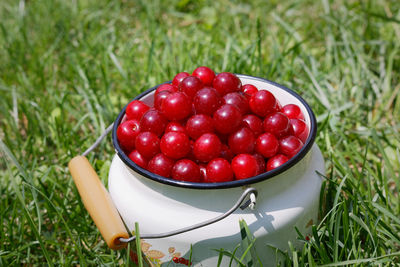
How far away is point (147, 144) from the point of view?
138 centimetres

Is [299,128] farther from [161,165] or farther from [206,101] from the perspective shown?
[161,165]

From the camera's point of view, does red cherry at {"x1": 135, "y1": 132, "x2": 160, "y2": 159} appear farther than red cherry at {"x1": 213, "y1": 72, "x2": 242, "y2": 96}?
No

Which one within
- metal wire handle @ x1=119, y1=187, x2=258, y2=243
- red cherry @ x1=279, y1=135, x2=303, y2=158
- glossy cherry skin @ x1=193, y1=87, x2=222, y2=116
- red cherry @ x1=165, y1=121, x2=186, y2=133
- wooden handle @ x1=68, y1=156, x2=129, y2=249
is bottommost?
wooden handle @ x1=68, y1=156, x2=129, y2=249

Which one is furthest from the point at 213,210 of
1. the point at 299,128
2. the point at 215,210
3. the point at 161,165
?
the point at 299,128

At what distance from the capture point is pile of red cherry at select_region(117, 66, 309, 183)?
1.32 metres

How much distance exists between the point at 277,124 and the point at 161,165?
1.31 ft

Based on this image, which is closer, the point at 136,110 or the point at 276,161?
the point at 276,161

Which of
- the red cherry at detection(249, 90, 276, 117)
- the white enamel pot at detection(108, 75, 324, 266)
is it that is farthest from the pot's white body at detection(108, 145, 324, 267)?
the red cherry at detection(249, 90, 276, 117)

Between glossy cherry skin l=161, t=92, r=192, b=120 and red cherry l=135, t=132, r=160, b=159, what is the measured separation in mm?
88

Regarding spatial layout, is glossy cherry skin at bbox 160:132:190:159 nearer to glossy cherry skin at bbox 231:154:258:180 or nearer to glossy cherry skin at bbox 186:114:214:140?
glossy cherry skin at bbox 186:114:214:140

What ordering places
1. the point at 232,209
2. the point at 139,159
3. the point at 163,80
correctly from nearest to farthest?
the point at 232,209, the point at 139,159, the point at 163,80

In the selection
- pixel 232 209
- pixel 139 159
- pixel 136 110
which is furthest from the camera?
pixel 136 110

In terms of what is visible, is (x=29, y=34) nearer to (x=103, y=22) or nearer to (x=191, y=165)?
(x=103, y=22)

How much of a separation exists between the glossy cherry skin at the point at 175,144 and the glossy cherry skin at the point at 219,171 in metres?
0.10
